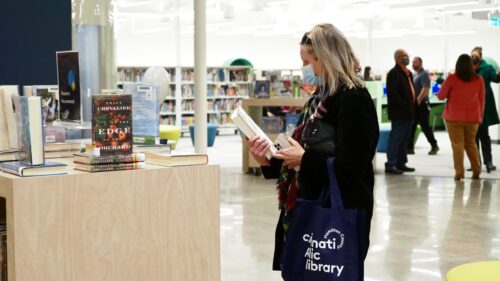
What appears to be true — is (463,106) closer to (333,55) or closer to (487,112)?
(487,112)

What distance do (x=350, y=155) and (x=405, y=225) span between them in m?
4.28

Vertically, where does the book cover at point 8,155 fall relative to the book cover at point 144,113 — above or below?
below

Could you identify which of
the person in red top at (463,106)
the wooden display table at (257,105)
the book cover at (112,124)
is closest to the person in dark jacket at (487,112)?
the person in red top at (463,106)

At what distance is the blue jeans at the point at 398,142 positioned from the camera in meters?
10.3

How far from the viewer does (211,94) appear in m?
18.9

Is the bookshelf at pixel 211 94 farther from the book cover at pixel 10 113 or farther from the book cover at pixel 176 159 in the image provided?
the book cover at pixel 176 159

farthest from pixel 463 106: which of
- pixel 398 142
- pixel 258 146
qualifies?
pixel 258 146

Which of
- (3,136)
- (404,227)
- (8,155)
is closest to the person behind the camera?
(8,155)

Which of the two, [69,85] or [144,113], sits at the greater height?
[69,85]

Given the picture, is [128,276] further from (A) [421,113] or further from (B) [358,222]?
(A) [421,113]

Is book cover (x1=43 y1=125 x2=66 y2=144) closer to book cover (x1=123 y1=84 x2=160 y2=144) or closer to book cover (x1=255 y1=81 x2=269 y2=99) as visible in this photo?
book cover (x1=123 y1=84 x2=160 y2=144)

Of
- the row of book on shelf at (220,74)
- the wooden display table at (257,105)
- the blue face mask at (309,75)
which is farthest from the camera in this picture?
the row of book on shelf at (220,74)

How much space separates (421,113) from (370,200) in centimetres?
1116

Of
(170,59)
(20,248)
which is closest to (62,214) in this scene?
(20,248)
